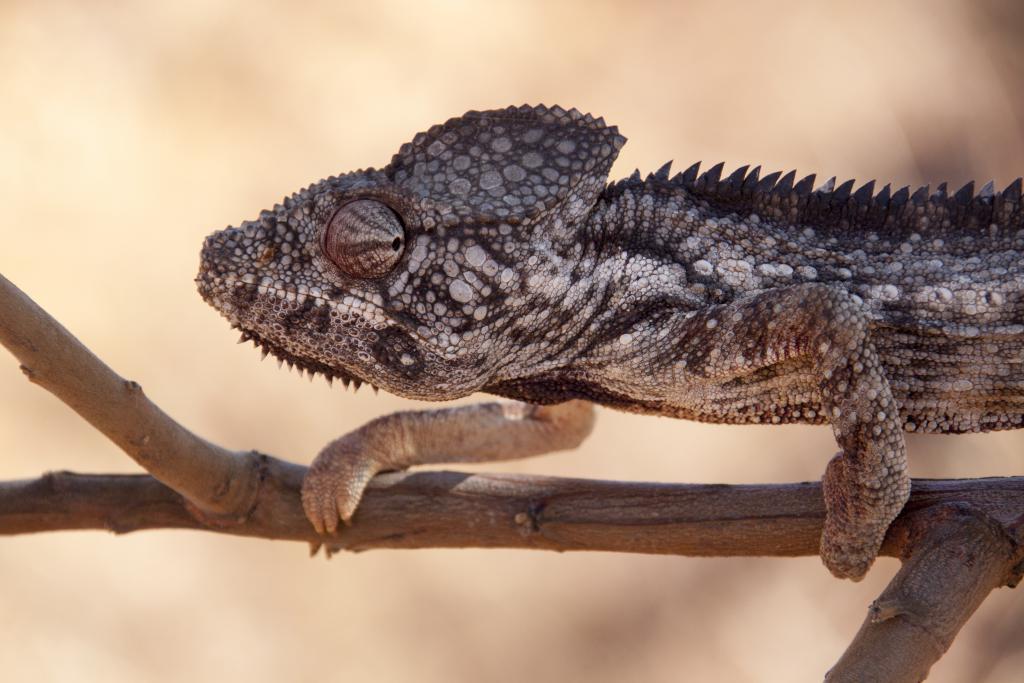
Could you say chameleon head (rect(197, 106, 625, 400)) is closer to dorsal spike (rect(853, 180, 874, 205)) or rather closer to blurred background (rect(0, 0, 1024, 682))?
dorsal spike (rect(853, 180, 874, 205))

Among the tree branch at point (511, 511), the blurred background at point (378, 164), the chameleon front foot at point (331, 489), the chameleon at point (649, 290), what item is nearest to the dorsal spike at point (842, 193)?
the chameleon at point (649, 290)

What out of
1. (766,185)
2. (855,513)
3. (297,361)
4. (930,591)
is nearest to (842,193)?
(766,185)

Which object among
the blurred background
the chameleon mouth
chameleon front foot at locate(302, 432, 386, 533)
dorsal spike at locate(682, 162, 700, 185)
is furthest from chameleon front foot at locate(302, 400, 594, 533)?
the blurred background

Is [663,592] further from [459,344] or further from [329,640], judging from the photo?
[459,344]

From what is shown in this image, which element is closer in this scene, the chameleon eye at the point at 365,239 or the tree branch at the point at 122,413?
the tree branch at the point at 122,413

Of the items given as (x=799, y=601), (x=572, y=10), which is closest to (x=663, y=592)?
(x=799, y=601)

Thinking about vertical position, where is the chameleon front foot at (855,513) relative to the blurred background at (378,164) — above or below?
below

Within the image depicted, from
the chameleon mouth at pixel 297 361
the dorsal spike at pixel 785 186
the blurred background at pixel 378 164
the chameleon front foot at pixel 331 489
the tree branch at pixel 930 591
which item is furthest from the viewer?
the blurred background at pixel 378 164

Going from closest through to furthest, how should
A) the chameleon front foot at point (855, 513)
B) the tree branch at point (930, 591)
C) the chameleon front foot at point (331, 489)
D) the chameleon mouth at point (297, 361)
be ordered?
the tree branch at point (930, 591), the chameleon front foot at point (855, 513), the chameleon mouth at point (297, 361), the chameleon front foot at point (331, 489)

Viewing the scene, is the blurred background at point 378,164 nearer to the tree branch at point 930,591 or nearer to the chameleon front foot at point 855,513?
the chameleon front foot at point 855,513
